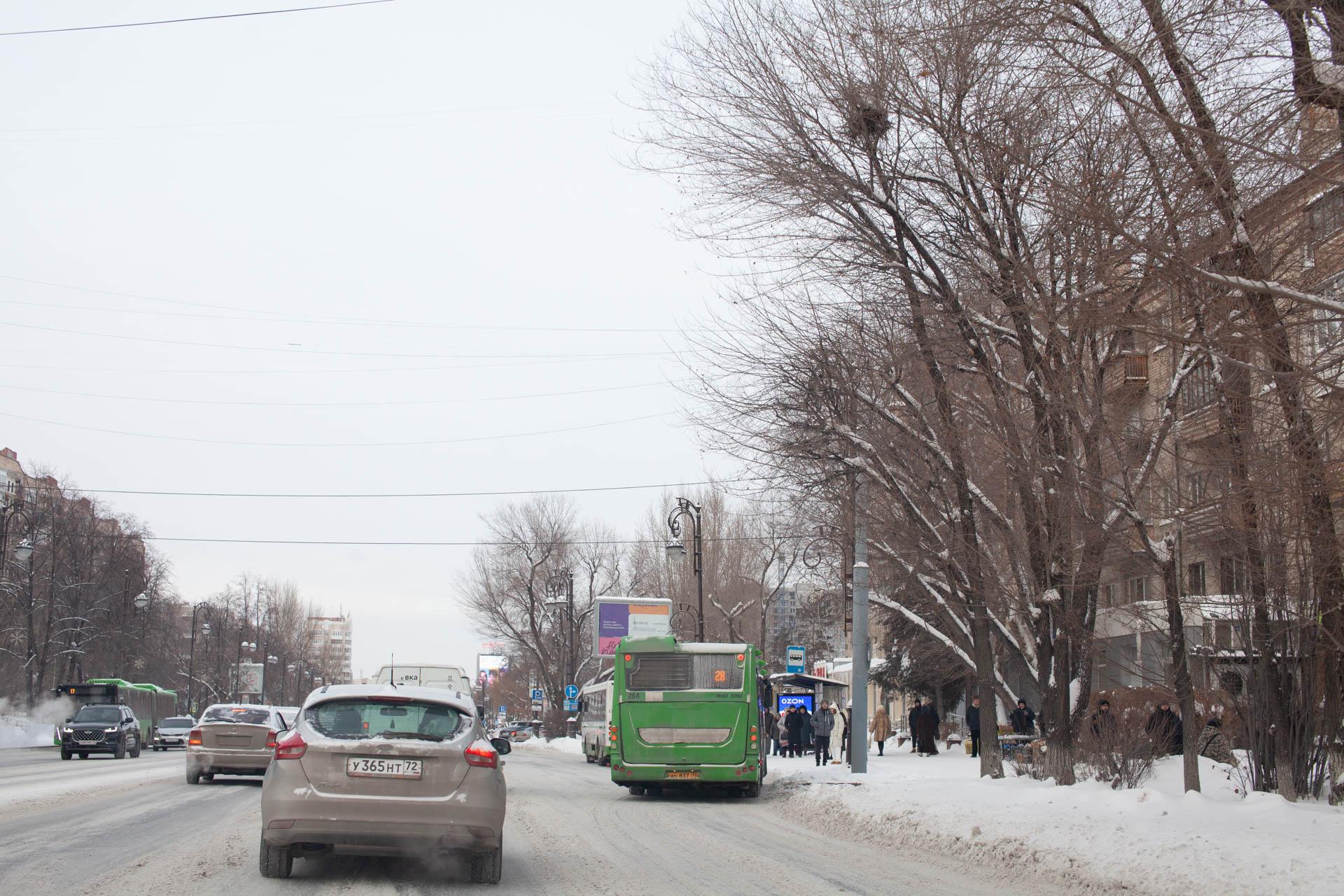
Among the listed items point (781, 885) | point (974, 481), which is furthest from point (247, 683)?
point (781, 885)

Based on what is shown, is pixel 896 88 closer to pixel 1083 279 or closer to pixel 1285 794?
pixel 1083 279

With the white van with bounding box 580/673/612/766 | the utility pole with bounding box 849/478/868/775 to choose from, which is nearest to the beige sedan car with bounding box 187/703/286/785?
the utility pole with bounding box 849/478/868/775

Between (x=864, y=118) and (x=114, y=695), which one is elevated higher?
(x=864, y=118)

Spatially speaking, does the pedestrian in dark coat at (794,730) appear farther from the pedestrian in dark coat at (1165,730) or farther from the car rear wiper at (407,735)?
the car rear wiper at (407,735)

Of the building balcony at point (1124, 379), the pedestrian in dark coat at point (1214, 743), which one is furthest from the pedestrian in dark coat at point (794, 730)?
the building balcony at point (1124, 379)

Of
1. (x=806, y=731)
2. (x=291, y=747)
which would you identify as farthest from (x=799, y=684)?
(x=291, y=747)

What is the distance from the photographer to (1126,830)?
11.0m

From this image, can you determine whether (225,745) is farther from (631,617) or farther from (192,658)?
(192,658)

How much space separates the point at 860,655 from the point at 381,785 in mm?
14896

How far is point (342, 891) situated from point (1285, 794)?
8673 mm

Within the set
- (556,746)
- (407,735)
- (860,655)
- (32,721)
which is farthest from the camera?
(556,746)

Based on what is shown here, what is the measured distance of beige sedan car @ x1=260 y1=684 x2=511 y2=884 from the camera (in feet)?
31.7

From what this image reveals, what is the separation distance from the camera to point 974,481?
18609 mm

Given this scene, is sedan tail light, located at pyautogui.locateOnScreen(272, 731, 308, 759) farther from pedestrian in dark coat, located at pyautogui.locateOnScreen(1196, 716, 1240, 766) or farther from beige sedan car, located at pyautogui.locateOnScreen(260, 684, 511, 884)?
pedestrian in dark coat, located at pyautogui.locateOnScreen(1196, 716, 1240, 766)
